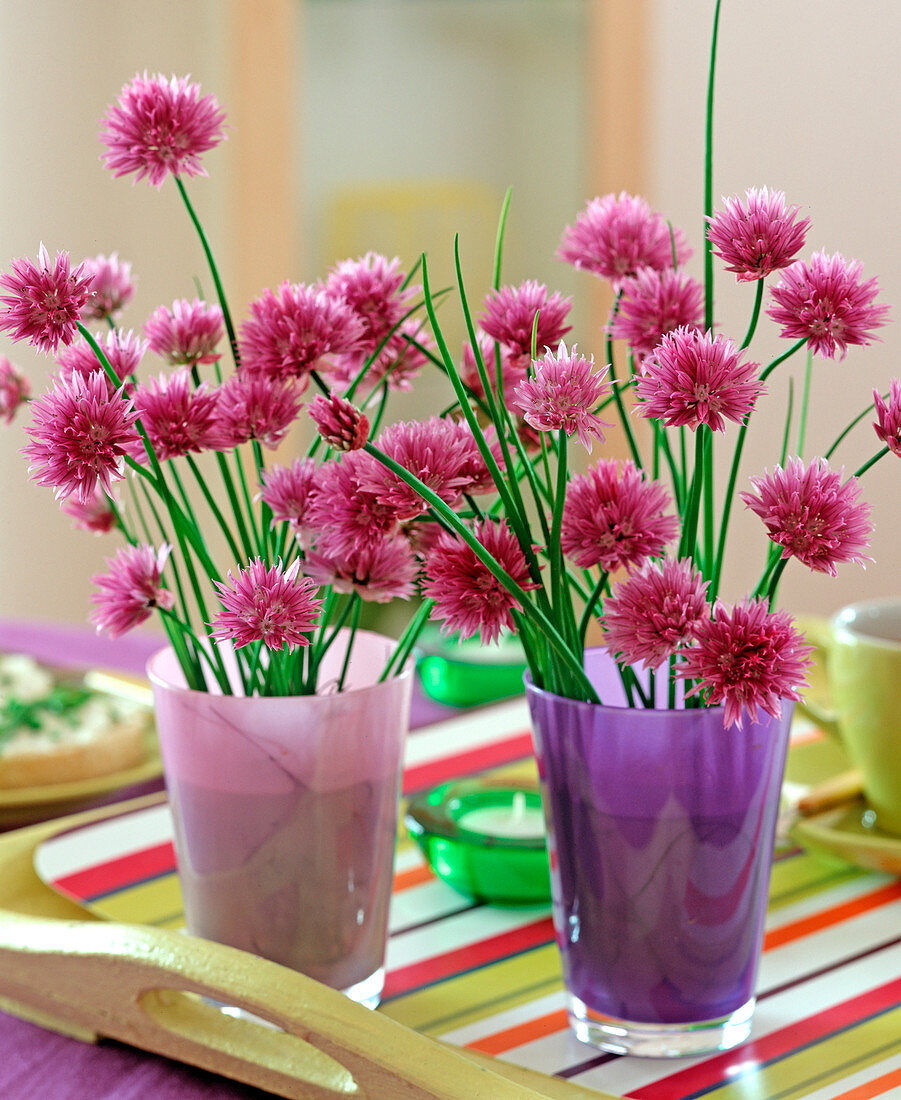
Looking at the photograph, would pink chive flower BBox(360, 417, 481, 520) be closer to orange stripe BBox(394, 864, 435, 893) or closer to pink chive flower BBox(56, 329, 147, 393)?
pink chive flower BBox(56, 329, 147, 393)

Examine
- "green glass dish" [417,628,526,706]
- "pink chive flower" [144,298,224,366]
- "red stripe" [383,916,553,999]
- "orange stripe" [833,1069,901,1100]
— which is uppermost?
"pink chive flower" [144,298,224,366]

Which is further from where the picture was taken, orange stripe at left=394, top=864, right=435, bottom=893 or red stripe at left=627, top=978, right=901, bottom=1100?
orange stripe at left=394, top=864, right=435, bottom=893

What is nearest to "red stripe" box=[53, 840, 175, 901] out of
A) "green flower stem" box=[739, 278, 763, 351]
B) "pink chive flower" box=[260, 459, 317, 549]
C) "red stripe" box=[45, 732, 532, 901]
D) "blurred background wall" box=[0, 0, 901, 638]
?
"red stripe" box=[45, 732, 532, 901]

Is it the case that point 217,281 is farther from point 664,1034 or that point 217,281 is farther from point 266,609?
point 664,1034

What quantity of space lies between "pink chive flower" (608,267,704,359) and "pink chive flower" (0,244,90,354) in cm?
14

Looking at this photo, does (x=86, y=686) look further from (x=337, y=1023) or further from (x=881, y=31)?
(x=881, y=31)

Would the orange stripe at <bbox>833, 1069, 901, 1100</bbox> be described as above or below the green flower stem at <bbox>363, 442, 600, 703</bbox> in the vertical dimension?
below

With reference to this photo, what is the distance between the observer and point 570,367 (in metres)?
0.27

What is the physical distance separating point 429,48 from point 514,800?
174 cm

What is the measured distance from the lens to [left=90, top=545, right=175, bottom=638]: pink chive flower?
0.35 meters

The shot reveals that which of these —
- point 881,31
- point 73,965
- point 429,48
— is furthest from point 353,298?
point 429,48

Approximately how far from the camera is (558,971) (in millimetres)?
415

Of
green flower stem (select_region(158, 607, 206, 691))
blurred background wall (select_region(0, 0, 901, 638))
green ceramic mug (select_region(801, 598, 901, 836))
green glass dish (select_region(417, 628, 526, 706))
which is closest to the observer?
green flower stem (select_region(158, 607, 206, 691))

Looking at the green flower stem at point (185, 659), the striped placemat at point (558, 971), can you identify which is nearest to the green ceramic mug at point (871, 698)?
the striped placemat at point (558, 971)
